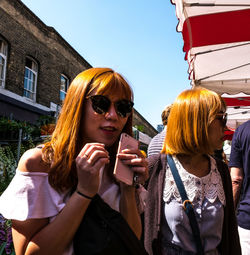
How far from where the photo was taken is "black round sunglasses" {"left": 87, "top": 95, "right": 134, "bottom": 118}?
1209 mm

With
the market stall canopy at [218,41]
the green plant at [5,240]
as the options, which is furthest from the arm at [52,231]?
the market stall canopy at [218,41]

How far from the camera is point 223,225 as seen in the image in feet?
5.49

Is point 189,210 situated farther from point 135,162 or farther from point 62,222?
point 62,222

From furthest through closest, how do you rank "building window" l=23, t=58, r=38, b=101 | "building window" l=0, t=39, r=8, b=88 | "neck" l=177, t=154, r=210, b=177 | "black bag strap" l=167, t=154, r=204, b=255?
1. "building window" l=23, t=58, r=38, b=101
2. "building window" l=0, t=39, r=8, b=88
3. "neck" l=177, t=154, r=210, b=177
4. "black bag strap" l=167, t=154, r=204, b=255

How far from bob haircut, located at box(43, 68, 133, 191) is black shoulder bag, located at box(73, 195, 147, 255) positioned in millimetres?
157

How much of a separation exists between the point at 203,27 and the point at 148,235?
103 inches

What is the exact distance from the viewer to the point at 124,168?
1.18 meters

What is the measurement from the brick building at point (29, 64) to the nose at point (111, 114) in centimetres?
837

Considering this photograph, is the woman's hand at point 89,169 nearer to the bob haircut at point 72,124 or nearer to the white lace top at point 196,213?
the bob haircut at point 72,124

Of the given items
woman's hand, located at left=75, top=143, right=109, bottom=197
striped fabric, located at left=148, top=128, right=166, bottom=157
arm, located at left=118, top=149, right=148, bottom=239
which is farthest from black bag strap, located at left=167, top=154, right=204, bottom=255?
striped fabric, located at left=148, top=128, right=166, bottom=157

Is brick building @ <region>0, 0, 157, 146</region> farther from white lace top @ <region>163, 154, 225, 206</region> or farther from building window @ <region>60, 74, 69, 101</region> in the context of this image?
white lace top @ <region>163, 154, 225, 206</region>

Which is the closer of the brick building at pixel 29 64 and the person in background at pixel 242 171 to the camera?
the person in background at pixel 242 171

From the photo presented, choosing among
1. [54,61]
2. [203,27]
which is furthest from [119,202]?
[54,61]

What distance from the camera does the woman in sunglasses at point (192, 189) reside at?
1.61 meters
